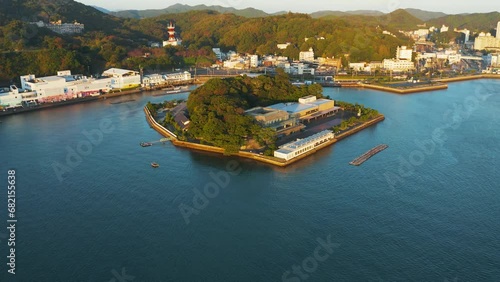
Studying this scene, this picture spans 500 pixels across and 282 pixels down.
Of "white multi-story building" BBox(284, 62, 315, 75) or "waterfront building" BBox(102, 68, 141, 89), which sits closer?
"waterfront building" BBox(102, 68, 141, 89)

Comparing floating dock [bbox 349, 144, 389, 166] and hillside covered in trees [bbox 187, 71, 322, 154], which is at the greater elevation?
hillside covered in trees [bbox 187, 71, 322, 154]

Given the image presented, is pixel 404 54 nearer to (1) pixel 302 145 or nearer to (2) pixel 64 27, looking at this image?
(1) pixel 302 145

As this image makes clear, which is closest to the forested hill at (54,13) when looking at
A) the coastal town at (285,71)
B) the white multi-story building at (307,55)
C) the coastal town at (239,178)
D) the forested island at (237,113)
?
the coastal town at (285,71)

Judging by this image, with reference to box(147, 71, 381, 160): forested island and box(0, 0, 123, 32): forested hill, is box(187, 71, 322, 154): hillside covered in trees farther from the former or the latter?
box(0, 0, 123, 32): forested hill

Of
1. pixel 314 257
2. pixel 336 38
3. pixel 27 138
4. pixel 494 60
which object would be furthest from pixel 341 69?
pixel 314 257

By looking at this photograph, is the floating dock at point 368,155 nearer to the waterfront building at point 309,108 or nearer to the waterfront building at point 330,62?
the waterfront building at point 309,108

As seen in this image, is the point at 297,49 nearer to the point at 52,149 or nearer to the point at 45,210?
the point at 52,149

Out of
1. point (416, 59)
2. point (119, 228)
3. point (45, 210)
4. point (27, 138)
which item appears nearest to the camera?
point (119, 228)

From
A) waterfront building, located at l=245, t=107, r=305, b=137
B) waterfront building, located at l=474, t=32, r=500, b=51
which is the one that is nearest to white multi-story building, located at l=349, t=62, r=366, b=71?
waterfront building, located at l=245, t=107, r=305, b=137

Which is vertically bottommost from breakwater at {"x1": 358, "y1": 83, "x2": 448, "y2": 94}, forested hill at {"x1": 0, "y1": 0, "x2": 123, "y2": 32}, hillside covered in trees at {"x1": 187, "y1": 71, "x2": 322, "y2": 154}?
breakwater at {"x1": 358, "y1": 83, "x2": 448, "y2": 94}
